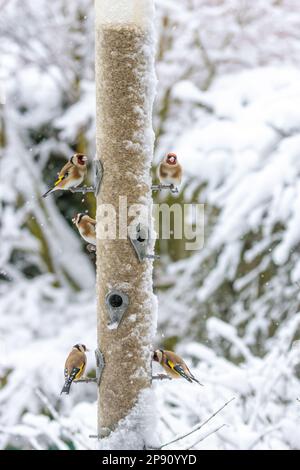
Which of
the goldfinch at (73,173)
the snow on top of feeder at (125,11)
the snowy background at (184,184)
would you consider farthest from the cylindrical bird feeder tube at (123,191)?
the snowy background at (184,184)

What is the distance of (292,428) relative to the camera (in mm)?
2672

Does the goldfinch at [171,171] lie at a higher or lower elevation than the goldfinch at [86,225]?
higher

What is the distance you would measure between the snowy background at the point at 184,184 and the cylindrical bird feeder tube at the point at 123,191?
195cm

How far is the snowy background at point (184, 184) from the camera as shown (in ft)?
15.4

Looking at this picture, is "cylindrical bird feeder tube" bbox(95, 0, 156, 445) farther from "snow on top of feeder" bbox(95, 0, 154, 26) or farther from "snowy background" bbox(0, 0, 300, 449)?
"snowy background" bbox(0, 0, 300, 449)

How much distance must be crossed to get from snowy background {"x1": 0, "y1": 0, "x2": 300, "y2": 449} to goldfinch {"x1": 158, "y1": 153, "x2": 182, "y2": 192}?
1765 millimetres

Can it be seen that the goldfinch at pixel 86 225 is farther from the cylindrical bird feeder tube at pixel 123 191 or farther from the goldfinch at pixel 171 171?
the goldfinch at pixel 171 171

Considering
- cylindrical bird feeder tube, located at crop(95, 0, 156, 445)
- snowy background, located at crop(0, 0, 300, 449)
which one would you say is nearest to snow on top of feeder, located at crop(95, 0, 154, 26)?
cylindrical bird feeder tube, located at crop(95, 0, 156, 445)

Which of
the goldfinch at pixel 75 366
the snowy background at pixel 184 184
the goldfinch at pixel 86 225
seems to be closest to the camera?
the goldfinch at pixel 75 366

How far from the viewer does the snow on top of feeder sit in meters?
2.07

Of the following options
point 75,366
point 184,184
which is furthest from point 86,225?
point 184,184
